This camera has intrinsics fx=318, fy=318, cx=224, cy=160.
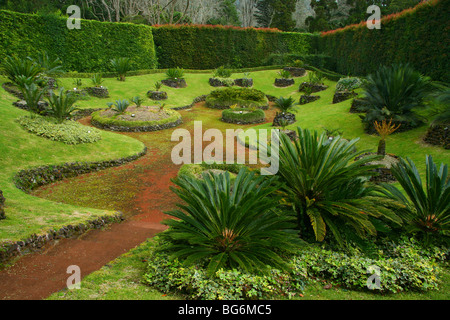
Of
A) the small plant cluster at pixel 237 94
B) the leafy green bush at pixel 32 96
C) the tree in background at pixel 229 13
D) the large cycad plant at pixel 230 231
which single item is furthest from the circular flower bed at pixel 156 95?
the tree in background at pixel 229 13

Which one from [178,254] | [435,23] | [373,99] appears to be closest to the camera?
[178,254]

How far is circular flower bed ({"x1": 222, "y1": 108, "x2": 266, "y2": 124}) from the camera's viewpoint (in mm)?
18016

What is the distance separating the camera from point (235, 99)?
21359mm

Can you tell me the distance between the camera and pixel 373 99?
12195mm

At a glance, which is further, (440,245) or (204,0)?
(204,0)

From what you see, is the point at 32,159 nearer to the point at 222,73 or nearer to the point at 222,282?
the point at 222,282

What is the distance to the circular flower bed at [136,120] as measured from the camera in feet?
50.4

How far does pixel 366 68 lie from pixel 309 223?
65.5 ft

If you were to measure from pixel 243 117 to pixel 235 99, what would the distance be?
3.75 meters

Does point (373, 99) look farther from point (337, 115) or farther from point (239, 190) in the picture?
point (239, 190)

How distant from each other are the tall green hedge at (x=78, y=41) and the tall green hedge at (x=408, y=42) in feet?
54.7

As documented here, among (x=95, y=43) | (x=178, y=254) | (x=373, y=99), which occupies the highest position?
(x=95, y=43)

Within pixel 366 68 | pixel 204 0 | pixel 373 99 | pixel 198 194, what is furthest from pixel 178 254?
pixel 204 0

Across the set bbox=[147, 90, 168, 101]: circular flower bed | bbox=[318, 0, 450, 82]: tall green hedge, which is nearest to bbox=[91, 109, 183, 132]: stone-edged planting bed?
bbox=[147, 90, 168, 101]: circular flower bed
